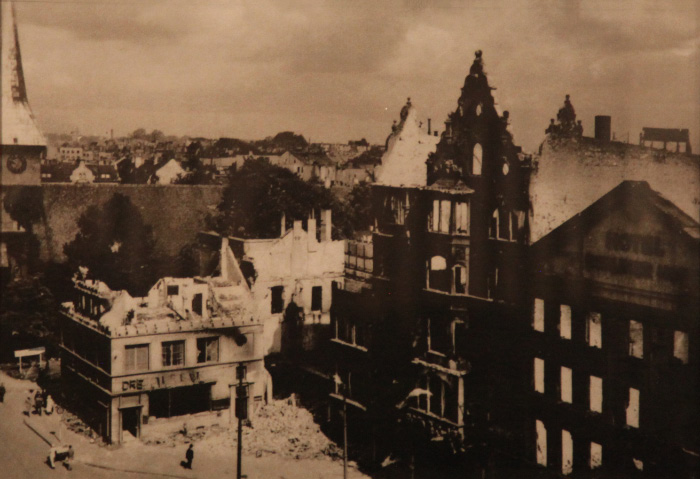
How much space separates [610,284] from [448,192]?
391 centimetres

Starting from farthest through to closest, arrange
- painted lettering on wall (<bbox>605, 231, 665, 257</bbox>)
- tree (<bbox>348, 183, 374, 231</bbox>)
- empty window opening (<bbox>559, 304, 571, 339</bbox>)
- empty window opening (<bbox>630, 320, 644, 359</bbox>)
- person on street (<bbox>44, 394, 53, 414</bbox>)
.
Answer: tree (<bbox>348, 183, 374, 231</bbox>) → person on street (<bbox>44, 394, 53, 414</bbox>) → empty window opening (<bbox>559, 304, 571, 339</bbox>) → empty window opening (<bbox>630, 320, 644, 359</bbox>) → painted lettering on wall (<bbox>605, 231, 665, 257</bbox>)

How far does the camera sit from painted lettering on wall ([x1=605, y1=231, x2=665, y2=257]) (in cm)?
1407

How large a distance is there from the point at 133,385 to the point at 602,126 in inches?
438

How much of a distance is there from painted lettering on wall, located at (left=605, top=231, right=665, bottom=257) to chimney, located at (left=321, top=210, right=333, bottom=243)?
6499mm

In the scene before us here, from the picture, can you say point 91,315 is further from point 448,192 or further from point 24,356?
point 448,192

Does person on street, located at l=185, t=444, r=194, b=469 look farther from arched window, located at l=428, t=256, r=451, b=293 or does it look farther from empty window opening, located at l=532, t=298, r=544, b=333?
empty window opening, located at l=532, t=298, r=544, b=333

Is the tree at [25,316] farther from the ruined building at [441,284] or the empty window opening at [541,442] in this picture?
the empty window opening at [541,442]

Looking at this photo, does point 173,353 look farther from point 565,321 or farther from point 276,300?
point 565,321

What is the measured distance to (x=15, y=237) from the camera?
16.9 meters

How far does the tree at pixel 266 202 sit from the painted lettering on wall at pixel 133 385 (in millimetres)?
3848

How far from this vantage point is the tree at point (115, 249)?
683 inches

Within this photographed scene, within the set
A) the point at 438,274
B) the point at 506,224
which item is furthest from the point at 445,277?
the point at 506,224

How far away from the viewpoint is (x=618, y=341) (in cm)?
1459

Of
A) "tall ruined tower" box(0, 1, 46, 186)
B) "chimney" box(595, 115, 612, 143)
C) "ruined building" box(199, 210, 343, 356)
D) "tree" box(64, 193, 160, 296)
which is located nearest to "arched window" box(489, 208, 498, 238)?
"chimney" box(595, 115, 612, 143)
